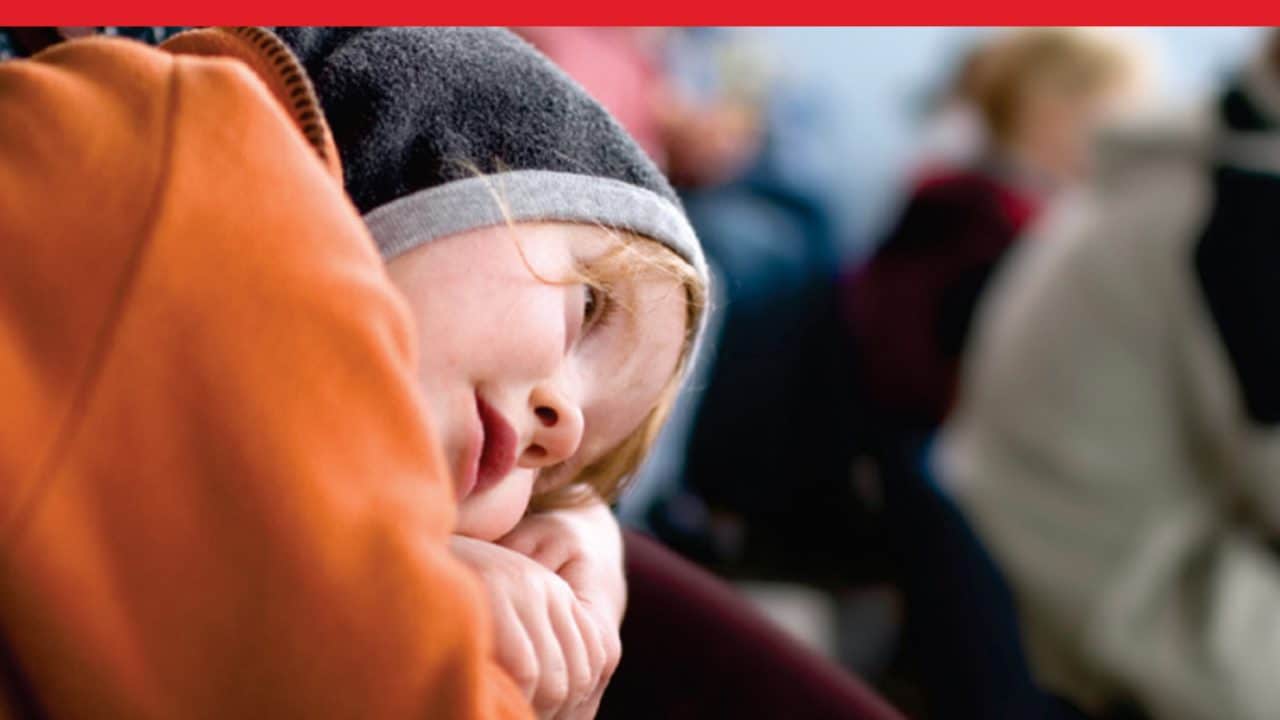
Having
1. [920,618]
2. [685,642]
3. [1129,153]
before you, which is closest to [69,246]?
[685,642]

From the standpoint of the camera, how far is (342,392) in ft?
0.98

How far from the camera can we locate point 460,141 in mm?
339

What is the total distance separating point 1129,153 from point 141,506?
3.36ft

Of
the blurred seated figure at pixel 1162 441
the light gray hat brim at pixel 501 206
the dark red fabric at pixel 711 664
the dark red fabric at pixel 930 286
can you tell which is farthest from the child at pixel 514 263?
the dark red fabric at pixel 930 286

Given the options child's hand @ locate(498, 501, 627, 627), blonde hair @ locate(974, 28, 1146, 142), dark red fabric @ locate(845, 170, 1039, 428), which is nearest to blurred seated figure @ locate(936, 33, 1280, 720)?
dark red fabric @ locate(845, 170, 1039, 428)

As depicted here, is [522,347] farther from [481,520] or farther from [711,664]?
[711,664]

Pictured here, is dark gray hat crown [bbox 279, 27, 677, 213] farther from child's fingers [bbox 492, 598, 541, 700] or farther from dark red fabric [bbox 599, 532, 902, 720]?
dark red fabric [bbox 599, 532, 902, 720]

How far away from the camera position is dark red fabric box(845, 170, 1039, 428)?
5.01 feet

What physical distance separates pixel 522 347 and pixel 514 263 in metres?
0.02

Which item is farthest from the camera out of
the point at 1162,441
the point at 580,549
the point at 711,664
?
the point at 1162,441

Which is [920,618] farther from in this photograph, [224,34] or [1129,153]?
[224,34]

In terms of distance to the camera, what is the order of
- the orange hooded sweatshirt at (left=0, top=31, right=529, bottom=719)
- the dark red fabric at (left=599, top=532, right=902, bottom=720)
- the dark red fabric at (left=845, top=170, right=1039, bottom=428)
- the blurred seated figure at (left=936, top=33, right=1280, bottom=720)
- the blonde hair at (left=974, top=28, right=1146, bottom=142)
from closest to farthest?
the orange hooded sweatshirt at (left=0, top=31, right=529, bottom=719) < the dark red fabric at (left=599, top=532, right=902, bottom=720) < the blurred seated figure at (left=936, top=33, right=1280, bottom=720) < the dark red fabric at (left=845, top=170, right=1039, bottom=428) < the blonde hair at (left=974, top=28, right=1146, bottom=142)

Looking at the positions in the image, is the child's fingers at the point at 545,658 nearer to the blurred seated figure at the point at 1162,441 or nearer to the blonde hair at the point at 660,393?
the blonde hair at the point at 660,393

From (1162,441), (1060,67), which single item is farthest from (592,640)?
(1060,67)
